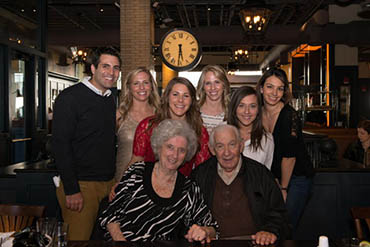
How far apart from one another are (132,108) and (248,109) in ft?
3.30

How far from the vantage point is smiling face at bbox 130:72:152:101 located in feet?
10.3

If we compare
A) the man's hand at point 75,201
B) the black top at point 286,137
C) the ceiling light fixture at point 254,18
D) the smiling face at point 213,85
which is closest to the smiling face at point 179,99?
the smiling face at point 213,85

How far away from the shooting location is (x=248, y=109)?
2686 mm

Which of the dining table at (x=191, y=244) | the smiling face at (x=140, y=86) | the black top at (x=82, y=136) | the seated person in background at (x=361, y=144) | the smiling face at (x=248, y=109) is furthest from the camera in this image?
the seated person in background at (x=361, y=144)

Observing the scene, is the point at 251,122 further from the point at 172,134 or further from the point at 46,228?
the point at 46,228

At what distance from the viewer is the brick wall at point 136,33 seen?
721 cm

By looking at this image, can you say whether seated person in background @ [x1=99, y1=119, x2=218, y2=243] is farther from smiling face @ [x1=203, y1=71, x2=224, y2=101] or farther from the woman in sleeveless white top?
smiling face @ [x1=203, y1=71, x2=224, y2=101]

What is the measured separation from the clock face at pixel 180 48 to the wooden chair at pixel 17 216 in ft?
14.1

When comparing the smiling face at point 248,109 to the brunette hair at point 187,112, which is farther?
the brunette hair at point 187,112

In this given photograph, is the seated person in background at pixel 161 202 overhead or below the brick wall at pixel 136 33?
below

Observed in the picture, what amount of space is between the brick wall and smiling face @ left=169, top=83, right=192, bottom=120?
4.53m

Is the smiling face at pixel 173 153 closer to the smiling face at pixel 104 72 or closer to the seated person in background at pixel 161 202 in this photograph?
the seated person in background at pixel 161 202

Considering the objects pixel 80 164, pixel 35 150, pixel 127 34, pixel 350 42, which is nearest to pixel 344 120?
pixel 350 42

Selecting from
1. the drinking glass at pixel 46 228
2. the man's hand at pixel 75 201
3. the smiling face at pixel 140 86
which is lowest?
the man's hand at pixel 75 201
